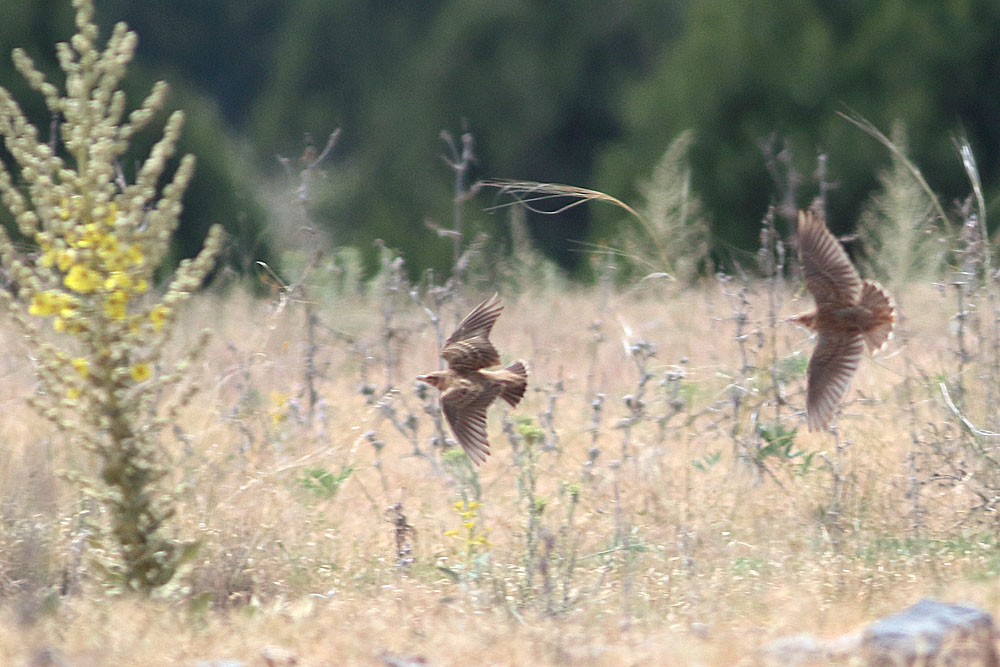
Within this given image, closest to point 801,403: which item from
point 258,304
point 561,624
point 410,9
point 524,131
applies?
point 561,624

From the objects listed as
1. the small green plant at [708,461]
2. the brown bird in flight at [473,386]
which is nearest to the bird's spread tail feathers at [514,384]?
the brown bird in flight at [473,386]

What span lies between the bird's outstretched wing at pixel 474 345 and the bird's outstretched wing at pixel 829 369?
101cm

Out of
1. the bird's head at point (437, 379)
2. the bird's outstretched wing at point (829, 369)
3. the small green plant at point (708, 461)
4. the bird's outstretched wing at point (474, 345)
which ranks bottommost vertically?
the small green plant at point (708, 461)

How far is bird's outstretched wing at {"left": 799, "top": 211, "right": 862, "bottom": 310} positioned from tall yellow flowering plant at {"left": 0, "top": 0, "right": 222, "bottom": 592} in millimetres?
1841

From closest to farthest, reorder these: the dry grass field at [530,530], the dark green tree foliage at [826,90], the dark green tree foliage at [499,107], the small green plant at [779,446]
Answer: the dry grass field at [530,530], the small green plant at [779,446], the dark green tree foliage at [826,90], the dark green tree foliage at [499,107]

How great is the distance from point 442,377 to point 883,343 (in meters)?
1.39

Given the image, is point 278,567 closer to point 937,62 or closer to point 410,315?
point 410,315

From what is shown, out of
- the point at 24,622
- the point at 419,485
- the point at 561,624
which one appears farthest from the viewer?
the point at 419,485

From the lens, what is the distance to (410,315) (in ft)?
22.6

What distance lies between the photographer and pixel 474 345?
3871 mm

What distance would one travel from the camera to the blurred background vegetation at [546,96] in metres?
11.4

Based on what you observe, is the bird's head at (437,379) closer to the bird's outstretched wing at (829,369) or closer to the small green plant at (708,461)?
the small green plant at (708,461)

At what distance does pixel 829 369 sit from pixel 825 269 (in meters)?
0.32

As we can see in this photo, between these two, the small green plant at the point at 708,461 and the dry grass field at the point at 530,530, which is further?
the small green plant at the point at 708,461
